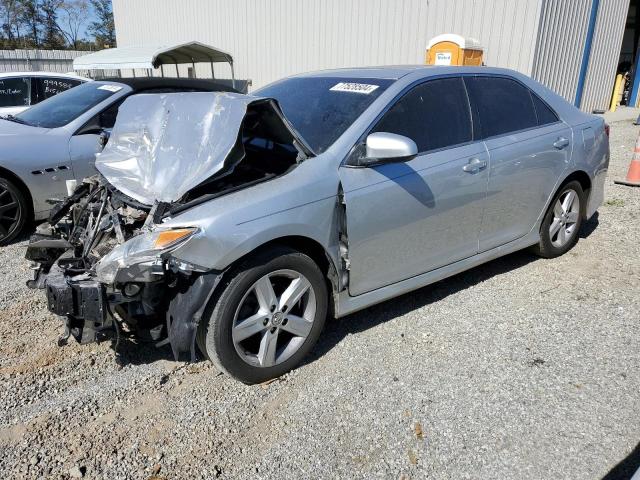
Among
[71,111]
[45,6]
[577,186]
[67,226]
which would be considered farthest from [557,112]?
[45,6]

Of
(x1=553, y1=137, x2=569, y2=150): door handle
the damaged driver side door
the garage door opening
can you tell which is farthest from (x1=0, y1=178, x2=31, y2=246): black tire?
the garage door opening

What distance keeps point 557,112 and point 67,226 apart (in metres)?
3.85

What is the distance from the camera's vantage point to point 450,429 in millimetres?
2670

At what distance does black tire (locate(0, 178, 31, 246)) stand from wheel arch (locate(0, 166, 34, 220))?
3cm

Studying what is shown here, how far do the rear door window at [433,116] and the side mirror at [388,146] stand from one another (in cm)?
24

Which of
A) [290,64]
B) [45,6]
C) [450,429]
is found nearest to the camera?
[450,429]

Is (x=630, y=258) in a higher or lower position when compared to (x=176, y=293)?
lower

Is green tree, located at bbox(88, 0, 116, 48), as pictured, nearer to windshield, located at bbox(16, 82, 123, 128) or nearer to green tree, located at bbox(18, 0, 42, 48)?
green tree, located at bbox(18, 0, 42, 48)

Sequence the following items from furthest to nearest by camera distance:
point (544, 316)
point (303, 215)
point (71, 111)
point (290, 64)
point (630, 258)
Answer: point (290, 64)
point (71, 111)
point (630, 258)
point (544, 316)
point (303, 215)

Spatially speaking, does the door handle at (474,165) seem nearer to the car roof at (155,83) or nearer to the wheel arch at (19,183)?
the car roof at (155,83)

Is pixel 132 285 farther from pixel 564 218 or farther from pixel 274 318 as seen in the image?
pixel 564 218

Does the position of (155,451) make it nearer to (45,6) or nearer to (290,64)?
(290,64)

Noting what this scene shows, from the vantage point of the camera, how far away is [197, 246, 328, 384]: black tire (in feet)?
8.84

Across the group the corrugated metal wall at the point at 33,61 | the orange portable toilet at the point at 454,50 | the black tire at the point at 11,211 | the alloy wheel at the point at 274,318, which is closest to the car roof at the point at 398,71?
the alloy wheel at the point at 274,318
